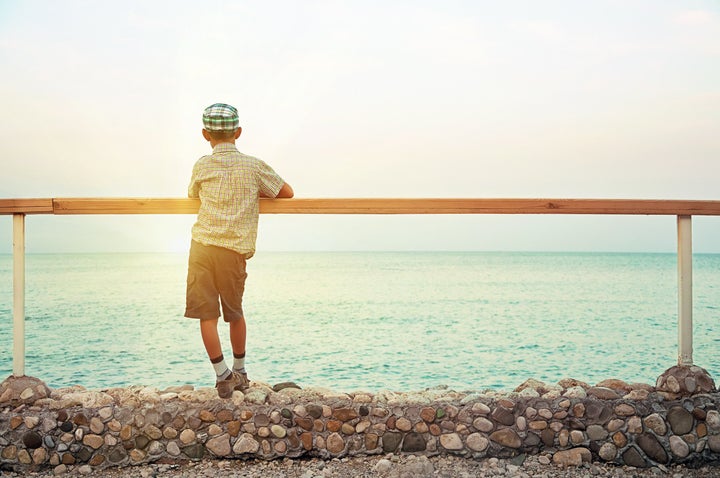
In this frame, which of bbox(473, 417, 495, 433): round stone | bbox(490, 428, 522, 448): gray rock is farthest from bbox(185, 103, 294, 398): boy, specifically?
bbox(490, 428, 522, 448): gray rock

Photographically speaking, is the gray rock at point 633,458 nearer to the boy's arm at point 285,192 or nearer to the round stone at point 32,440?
the boy's arm at point 285,192

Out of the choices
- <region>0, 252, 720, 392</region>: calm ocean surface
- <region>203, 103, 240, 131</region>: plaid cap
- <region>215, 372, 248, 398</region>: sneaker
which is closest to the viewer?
<region>203, 103, 240, 131</region>: plaid cap

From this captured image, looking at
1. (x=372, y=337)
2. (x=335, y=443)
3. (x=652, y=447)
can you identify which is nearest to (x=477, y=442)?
(x=335, y=443)

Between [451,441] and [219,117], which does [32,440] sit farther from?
[451,441]

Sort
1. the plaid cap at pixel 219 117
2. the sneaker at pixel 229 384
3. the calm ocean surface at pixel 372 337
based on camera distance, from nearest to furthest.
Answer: the plaid cap at pixel 219 117, the sneaker at pixel 229 384, the calm ocean surface at pixel 372 337

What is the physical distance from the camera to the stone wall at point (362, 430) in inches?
122

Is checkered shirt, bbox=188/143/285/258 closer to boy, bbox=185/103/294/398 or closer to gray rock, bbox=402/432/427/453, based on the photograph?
boy, bbox=185/103/294/398

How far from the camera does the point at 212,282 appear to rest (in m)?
3.08

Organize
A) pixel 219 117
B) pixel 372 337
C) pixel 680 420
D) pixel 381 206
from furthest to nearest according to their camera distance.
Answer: pixel 372 337, pixel 381 206, pixel 680 420, pixel 219 117

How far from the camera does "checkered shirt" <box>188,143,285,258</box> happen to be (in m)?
3.04

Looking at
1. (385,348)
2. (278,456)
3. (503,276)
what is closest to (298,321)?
(385,348)

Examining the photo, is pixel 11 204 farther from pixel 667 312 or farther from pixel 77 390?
pixel 667 312

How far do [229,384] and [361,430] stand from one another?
693 mm

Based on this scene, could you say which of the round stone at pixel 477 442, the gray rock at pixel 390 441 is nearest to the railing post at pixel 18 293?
the gray rock at pixel 390 441
